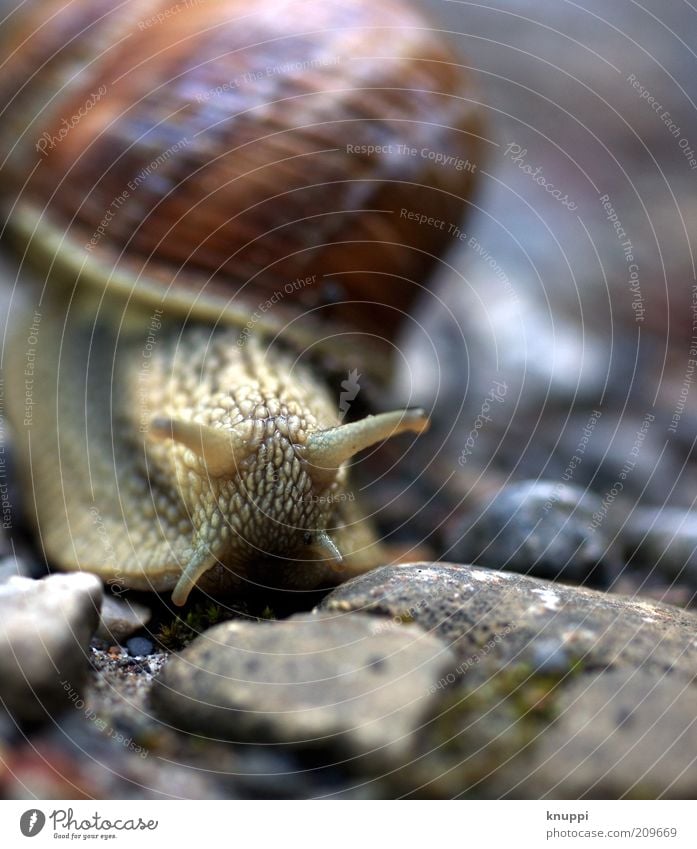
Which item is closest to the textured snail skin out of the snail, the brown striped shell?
the snail

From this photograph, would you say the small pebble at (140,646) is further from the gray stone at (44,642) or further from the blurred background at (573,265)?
the blurred background at (573,265)

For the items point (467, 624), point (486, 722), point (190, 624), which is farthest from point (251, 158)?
point (486, 722)

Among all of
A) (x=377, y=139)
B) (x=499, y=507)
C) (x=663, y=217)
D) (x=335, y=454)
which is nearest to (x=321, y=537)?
(x=335, y=454)

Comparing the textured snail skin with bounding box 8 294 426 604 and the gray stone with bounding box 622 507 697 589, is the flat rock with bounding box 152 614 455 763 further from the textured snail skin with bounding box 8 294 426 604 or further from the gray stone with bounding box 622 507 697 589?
the gray stone with bounding box 622 507 697 589

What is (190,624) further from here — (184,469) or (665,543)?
(665,543)

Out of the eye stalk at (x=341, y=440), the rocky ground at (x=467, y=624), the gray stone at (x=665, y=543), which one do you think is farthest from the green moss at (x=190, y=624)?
the gray stone at (x=665, y=543)
